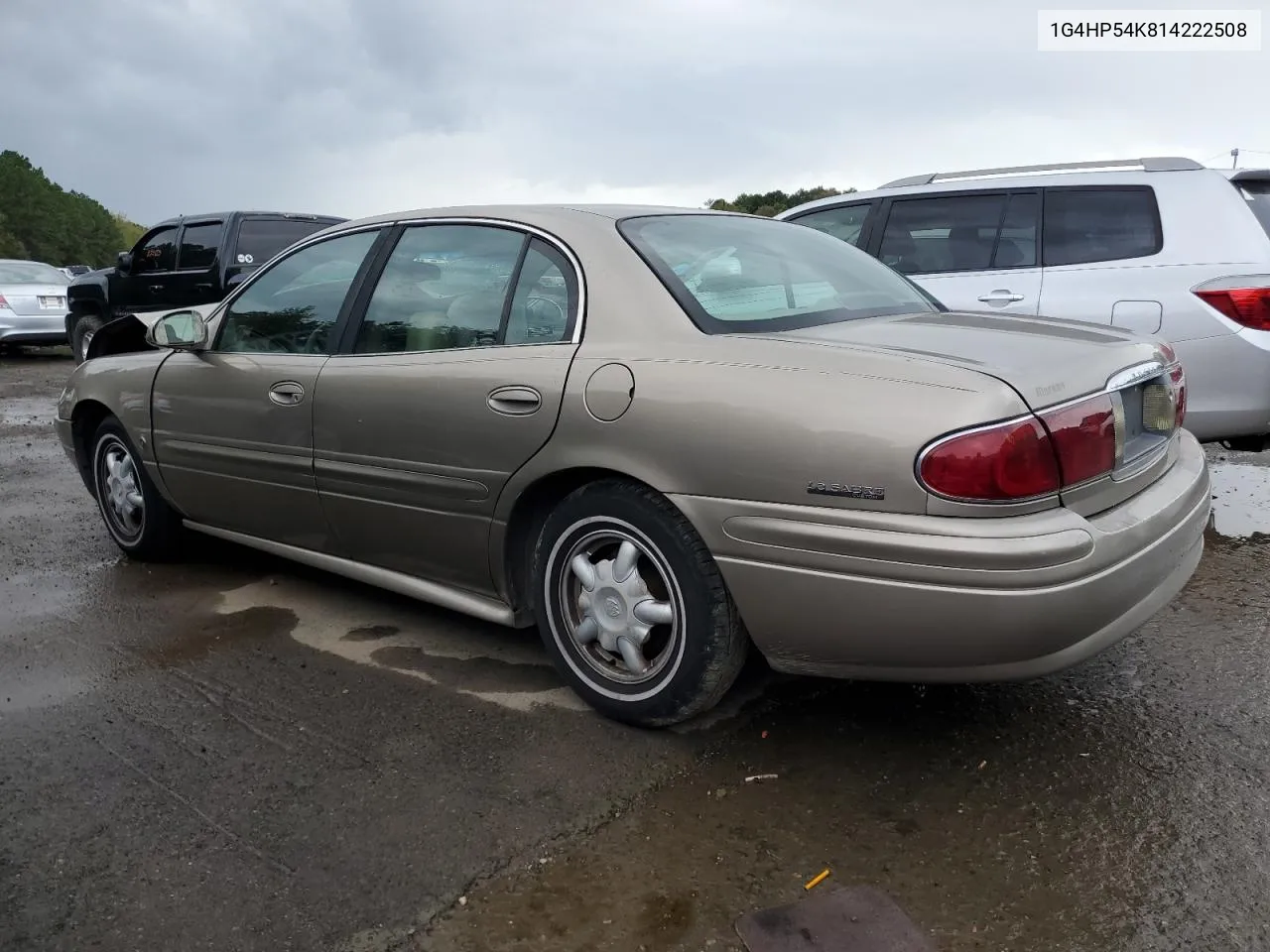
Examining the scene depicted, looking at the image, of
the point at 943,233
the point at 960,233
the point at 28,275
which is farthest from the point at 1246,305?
the point at 28,275

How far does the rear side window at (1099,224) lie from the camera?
524 centimetres

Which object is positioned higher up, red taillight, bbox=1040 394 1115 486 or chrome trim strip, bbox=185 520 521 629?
red taillight, bbox=1040 394 1115 486

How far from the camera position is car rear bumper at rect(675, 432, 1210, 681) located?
231cm

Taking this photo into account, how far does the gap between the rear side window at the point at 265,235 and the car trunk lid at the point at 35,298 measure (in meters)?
6.11

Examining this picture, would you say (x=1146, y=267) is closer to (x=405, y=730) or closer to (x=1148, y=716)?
(x=1148, y=716)

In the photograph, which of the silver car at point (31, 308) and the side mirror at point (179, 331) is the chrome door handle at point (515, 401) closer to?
the side mirror at point (179, 331)

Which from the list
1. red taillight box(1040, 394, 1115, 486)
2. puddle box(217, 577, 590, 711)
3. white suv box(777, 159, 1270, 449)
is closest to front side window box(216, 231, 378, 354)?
puddle box(217, 577, 590, 711)

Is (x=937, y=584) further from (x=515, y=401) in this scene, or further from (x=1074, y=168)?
(x=1074, y=168)

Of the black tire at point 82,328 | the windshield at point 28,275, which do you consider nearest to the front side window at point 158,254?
the black tire at point 82,328

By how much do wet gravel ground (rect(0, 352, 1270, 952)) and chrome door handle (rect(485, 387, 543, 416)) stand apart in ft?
2.92

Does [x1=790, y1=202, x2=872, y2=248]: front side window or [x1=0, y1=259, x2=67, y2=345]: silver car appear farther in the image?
[x1=0, y1=259, x2=67, y2=345]: silver car

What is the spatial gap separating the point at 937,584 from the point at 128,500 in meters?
3.82

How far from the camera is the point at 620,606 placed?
2.90 metres

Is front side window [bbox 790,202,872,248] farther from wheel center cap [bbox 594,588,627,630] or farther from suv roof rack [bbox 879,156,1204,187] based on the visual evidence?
wheel center cap [bbox 594,588,627,630]
